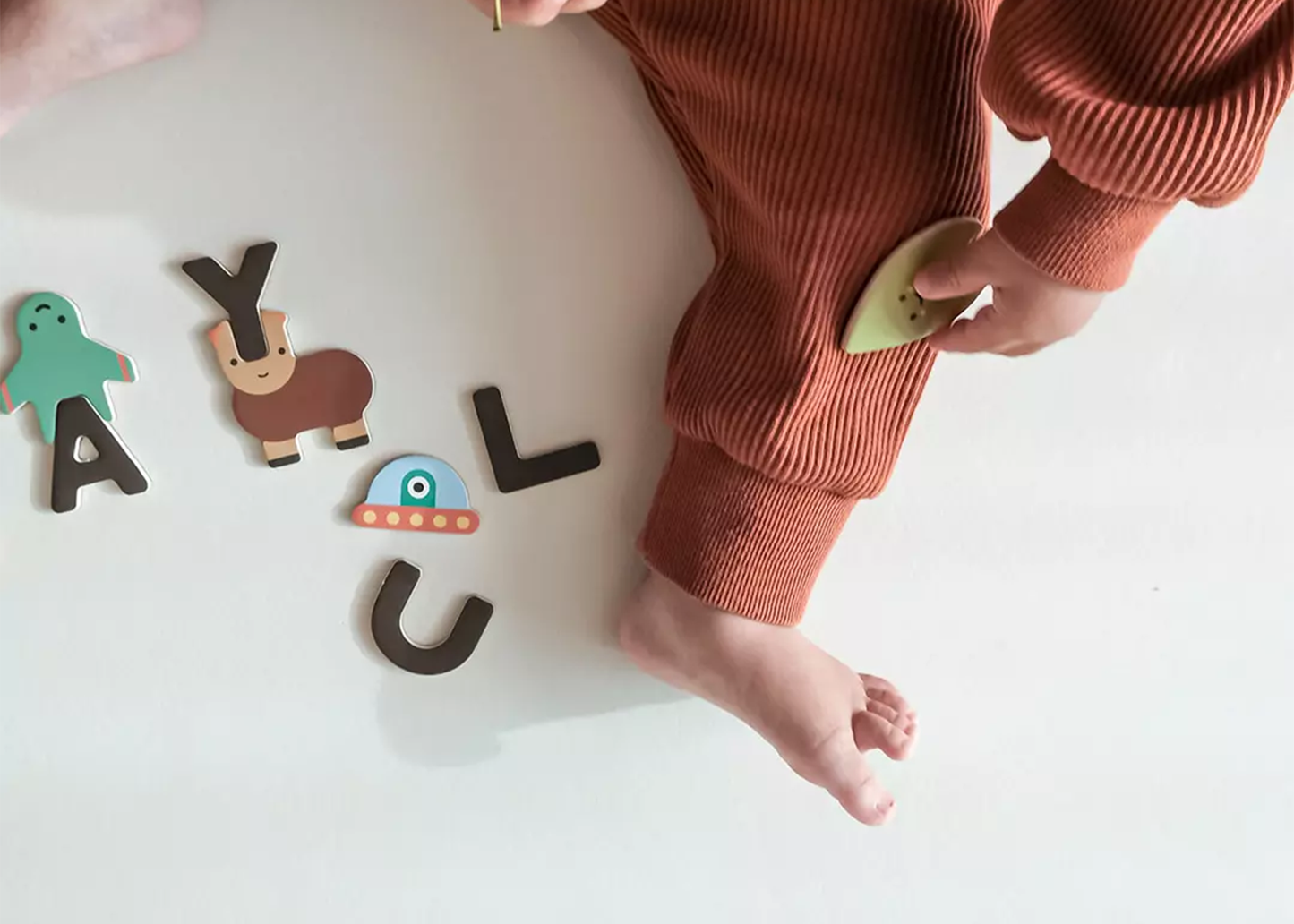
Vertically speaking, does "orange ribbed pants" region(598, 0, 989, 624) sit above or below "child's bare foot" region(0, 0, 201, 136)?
below

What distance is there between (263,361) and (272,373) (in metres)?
0.01

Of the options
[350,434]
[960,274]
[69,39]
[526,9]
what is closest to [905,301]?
[960,274]

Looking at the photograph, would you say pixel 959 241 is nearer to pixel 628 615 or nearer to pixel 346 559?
pixel 628 615

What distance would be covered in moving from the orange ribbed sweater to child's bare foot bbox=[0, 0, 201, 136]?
0.98 ft

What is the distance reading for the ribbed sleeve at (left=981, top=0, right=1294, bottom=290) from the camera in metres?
0.50

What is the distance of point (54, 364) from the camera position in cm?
73

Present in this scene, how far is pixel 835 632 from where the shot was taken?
2.73ft

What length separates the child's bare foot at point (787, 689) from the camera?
0.73m

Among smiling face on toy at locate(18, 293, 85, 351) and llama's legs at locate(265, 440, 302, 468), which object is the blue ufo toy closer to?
llama's legs at locate(265, 440, 302, 468)

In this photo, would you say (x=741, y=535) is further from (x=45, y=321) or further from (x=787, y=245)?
(x=45, y=321)

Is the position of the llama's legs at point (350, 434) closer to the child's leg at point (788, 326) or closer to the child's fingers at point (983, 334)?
the child's leg at point (788, 326)

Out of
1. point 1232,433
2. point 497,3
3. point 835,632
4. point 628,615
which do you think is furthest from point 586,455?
point 1232,433

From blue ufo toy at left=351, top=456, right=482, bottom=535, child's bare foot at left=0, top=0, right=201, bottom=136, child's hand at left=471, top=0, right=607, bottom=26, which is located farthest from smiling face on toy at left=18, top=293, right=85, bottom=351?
child's hand at left=471, top=0, right=607, bottom=26

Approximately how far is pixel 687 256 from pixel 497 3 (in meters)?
0.31
